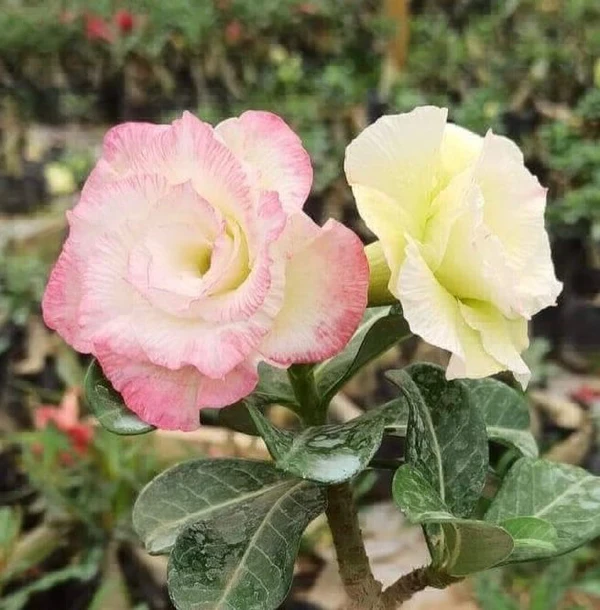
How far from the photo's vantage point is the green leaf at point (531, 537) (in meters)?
0.50

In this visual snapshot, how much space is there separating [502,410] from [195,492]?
0.23m

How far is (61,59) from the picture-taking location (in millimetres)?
4910

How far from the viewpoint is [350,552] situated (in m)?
0.59

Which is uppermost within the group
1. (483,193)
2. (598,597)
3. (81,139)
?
(483,193)

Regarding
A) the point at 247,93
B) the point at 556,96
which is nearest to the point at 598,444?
the point at 556,96

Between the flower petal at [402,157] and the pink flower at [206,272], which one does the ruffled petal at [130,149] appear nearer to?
the pink flower at [206,272]

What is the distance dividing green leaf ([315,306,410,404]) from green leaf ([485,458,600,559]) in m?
0.11

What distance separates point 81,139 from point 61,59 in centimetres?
64

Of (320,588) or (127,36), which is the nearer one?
(320,588)

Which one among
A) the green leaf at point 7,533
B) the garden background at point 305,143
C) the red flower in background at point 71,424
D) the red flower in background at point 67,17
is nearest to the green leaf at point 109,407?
the garden background at point 305,143

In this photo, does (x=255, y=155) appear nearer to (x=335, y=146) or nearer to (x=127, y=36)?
(x=335, y=146)

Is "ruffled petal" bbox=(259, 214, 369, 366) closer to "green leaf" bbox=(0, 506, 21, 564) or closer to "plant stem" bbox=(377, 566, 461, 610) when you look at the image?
"plant stem" bbox=(377, 566, 461, 610)

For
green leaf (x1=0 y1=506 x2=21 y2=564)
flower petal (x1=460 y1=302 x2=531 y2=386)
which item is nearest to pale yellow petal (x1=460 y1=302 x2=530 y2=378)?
flower petal (x1=460 y1=302 x2=531 y2=386)

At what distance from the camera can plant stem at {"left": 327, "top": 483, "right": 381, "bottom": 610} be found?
584mm
